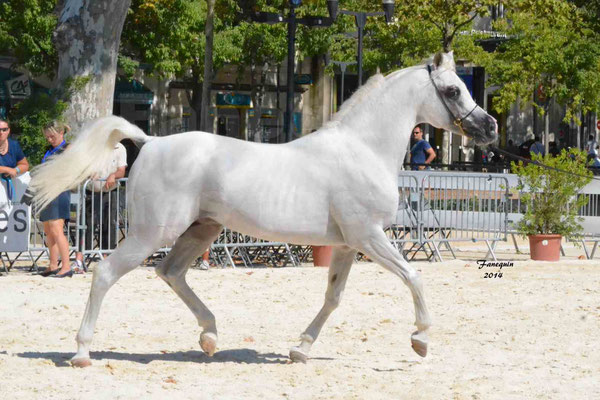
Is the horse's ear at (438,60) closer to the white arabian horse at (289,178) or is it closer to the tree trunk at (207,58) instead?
the white arabian horse at (289,178)

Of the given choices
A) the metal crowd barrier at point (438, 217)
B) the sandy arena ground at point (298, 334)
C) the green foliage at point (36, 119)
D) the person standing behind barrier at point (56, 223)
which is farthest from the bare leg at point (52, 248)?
the green foliage at point (36, 119)

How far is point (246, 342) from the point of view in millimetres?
9039

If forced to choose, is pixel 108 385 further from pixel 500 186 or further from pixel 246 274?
pixel 500 186

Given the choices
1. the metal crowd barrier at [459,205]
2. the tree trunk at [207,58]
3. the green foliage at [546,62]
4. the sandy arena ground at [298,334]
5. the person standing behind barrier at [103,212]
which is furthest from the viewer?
the green foliage at [546,62]

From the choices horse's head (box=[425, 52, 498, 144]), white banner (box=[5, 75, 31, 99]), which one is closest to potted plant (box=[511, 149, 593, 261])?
horse's head (box=[425, 52, 498, 144])

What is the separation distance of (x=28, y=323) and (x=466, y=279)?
17.8ft

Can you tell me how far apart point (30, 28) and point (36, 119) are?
14547mm

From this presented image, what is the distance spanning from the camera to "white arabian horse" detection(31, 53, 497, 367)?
303 inches

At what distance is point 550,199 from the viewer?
1562 cm

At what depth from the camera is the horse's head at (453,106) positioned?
8008 millimetres

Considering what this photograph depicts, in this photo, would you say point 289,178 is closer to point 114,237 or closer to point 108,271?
point 108,271

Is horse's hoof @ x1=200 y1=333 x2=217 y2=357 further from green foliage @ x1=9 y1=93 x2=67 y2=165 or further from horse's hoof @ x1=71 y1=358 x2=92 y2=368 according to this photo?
green foliage @ x1=9 y1=93 x2=67 y2=165

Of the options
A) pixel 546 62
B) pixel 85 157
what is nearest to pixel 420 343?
pixel 85 157

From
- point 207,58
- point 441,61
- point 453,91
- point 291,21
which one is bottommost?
point 453,91
